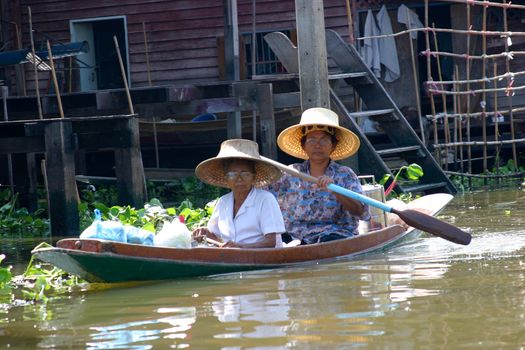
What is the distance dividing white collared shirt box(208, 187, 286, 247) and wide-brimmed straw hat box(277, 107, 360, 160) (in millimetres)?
727

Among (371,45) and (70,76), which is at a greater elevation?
(371,45)

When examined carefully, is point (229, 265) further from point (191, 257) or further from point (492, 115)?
point (492, 115)

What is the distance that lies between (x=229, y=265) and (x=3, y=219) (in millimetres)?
5425

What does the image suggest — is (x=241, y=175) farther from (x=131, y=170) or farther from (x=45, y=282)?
(x=131, y=170)

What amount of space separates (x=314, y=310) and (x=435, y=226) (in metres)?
2.28

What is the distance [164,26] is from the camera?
58.0 feet

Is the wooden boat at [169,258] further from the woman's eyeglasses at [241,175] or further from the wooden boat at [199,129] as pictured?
the wooden boat at [199,129]

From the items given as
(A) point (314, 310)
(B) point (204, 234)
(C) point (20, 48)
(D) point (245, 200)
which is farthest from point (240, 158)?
(C) point (20, 48)

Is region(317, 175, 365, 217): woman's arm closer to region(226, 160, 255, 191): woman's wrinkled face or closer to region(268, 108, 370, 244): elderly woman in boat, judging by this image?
region(268, 108, 370, 244): elderly woman in boat

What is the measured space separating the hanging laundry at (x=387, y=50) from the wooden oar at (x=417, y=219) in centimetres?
905

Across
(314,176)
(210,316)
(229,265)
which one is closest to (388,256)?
(314,176)

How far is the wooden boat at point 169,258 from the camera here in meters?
6.76

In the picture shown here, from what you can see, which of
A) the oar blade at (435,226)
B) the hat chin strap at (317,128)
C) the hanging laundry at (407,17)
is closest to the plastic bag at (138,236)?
the hat chin strap at (317,128)

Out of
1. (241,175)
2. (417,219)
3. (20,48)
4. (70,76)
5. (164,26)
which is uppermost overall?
(164,26)
